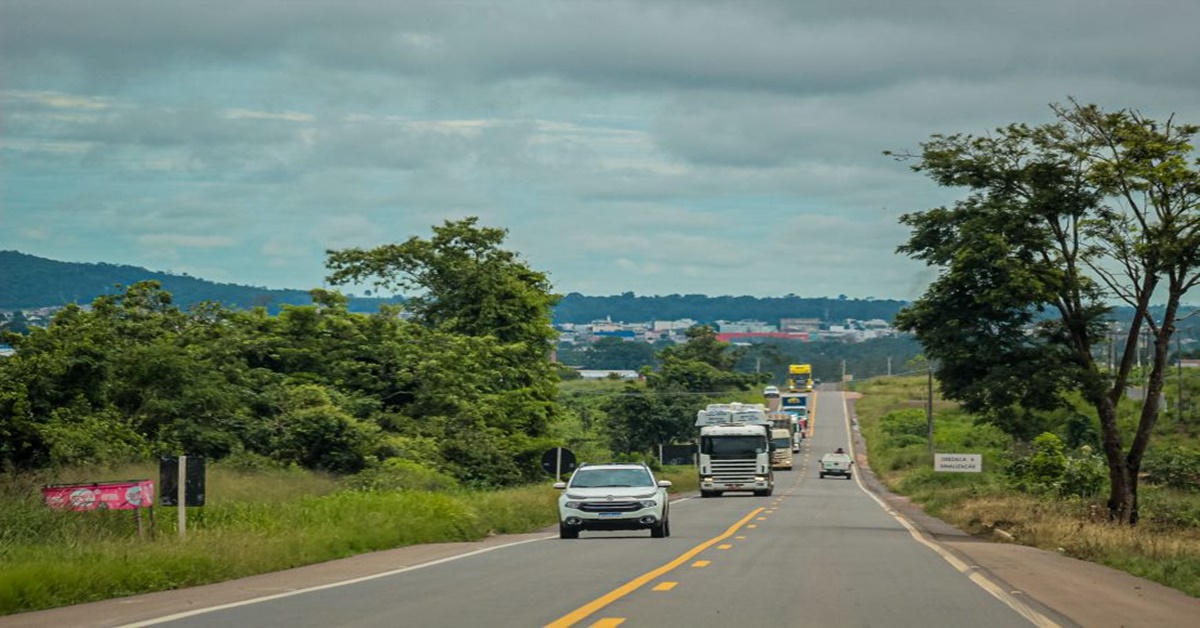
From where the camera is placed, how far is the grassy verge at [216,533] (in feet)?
53.5

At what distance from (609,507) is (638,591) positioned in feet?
41.1

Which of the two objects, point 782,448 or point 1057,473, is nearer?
point 1057,473

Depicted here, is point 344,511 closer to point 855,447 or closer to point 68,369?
point 68,369

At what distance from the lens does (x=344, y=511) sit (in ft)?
90.0

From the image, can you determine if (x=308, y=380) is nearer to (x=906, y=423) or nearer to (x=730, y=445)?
(x=730, y=445)

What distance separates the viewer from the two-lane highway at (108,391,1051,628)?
44.8 feet

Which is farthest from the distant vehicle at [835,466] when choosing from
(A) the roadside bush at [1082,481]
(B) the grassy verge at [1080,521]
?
(A) the roadside bush at [1082,481]

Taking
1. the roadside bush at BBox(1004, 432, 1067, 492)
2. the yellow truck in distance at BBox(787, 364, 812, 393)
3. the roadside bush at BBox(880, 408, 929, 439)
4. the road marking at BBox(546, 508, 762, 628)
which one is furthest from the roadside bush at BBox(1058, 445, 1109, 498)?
the yellow truck in distance at BBox(787, 364, 812, 393)

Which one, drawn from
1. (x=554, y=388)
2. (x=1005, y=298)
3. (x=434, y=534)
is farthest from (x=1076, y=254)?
(x=554, y=388)

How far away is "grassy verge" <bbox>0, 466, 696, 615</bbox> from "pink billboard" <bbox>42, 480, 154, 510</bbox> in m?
0.23

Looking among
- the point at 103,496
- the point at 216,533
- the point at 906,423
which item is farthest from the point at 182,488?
the point at 906,423

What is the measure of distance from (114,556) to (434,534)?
11.4 meters

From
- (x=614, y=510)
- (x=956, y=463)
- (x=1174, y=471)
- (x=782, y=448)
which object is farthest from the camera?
(x=782, y=448)

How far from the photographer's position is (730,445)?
5912 centimetres
